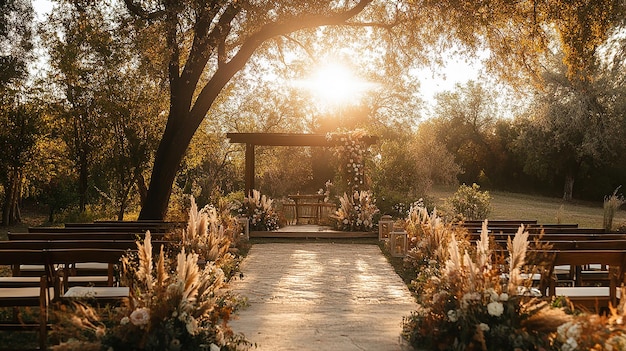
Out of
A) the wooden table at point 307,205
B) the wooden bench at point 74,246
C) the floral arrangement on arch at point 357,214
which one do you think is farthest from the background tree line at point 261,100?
the wooden bench at point 74,246

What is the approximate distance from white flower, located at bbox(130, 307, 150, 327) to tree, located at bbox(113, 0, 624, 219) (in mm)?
10749

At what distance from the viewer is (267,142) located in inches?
808

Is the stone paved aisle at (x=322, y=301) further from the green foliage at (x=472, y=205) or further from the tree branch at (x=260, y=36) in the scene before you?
the green foliage at (x=472, y=205)

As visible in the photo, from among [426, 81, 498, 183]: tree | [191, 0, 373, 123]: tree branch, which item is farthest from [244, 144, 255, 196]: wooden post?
[426, 81, 498, 183]: tree

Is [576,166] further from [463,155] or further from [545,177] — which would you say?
[463,155]

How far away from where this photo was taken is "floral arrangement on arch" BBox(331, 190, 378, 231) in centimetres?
1855

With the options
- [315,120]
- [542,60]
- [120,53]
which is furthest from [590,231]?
[315,120]

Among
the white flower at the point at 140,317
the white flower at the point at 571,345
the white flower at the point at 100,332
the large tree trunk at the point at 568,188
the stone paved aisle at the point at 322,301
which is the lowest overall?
the stone paved aisle at the point at 322,301

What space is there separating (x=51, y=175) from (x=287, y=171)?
1149 centimetres

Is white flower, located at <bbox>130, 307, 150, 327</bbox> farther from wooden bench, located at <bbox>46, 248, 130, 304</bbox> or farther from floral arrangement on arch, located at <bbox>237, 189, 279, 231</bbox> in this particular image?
floral arrangement on arch, located at <bbox>237, 189, 279, 231</bbox>

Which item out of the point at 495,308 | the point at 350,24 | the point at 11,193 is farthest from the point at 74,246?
the point at 11,193

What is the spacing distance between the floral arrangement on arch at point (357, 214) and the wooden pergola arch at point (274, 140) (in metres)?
2.14

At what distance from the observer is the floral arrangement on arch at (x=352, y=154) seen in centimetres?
1980

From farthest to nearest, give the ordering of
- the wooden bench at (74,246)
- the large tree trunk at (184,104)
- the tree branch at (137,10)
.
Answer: the large tree trunk at (184,104), the tree branch at (137,10), the wooden bench at (74,246)
